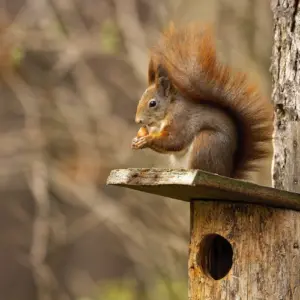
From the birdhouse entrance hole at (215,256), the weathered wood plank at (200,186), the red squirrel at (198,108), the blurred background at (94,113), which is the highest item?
the blurred background at (94,113)

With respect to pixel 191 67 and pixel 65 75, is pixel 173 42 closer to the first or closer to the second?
pixel 191 67

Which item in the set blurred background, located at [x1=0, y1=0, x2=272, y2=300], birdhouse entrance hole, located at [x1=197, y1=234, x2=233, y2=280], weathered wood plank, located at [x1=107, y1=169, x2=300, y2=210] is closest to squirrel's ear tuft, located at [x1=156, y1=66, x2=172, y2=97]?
weathered wood plank, located at [x1=107, y1=169, x2=300, y2=210]

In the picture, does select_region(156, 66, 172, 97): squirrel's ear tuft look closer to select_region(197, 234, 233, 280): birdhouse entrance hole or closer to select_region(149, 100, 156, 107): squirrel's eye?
select_region(149, 100, 156, 107): squirrel's eye

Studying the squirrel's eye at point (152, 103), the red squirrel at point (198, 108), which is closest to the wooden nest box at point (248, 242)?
the red squirrel at point (198, 108)

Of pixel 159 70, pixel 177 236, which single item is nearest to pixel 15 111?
pixel 177 236

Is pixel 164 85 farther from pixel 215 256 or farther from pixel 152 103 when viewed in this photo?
pixel 215 256

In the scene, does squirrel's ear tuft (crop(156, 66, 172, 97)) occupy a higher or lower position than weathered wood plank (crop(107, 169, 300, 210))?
higher

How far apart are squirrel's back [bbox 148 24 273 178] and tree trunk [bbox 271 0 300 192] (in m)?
0.22

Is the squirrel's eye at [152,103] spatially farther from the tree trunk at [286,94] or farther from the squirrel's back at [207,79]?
the tree trunk at [286,94]

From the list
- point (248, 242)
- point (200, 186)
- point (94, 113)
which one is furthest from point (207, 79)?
point (94, 113)

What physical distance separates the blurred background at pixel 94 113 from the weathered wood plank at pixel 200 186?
8.34ft

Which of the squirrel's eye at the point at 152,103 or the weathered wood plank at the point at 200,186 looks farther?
the squirrel's eye at the point at 152,103

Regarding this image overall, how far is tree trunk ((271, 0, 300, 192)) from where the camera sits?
97.5 inches

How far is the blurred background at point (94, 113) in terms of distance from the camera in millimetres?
4926
